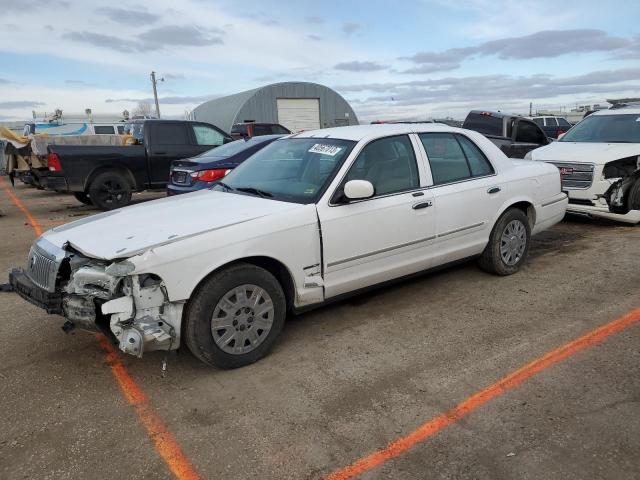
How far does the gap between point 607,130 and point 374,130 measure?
18.5 ft

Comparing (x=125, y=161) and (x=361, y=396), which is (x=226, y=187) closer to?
(x=361, y=396)

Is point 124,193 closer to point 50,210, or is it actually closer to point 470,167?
point 50,210

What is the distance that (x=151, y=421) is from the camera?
2.90 meters

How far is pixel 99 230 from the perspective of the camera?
3500 millimetres

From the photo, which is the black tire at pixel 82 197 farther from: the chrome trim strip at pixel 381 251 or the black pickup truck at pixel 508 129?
the black pickup truck at pixel 508 129

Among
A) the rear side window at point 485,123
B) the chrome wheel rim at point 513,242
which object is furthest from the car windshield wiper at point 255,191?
the rear side window at point 485,123

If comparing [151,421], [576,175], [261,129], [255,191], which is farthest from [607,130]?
[261,129]

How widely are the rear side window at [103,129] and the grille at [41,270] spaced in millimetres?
20902

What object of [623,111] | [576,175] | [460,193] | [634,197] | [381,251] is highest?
[623,111]

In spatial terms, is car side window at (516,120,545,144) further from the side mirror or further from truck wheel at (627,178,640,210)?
the side mirror

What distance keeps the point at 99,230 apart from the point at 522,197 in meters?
4.03

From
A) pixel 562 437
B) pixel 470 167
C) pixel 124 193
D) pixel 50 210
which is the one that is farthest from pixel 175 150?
pixel 562 437

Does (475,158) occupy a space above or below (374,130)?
below

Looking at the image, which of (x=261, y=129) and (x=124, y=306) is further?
(x=261, y=129)
